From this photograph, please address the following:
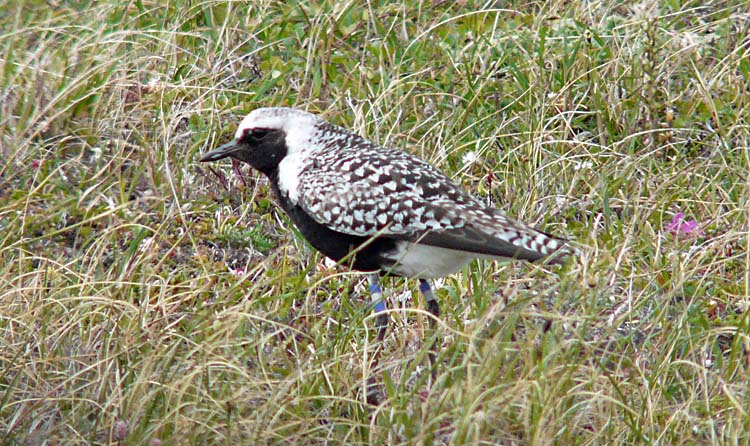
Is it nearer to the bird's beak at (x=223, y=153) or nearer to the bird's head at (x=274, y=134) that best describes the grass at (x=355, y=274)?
the bird's beak at (x=223, y=153)

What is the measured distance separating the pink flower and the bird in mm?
1013

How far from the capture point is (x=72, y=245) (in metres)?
6.49

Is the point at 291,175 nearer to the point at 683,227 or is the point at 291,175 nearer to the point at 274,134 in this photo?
the point at 274,134

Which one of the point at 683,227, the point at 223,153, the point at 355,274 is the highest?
the point at 223,153

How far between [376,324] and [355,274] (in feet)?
2.07

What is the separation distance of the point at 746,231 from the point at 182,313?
2649mm

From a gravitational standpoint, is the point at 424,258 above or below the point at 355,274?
above

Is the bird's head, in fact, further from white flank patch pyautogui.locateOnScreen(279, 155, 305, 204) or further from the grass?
the grass

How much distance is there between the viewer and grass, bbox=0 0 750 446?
15.1ft

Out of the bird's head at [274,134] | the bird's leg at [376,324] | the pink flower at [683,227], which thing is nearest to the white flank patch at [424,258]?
the bird's leg at [376,324]

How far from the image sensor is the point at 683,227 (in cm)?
616

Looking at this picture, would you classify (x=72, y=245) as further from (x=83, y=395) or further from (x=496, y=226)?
(x=496, y=226)

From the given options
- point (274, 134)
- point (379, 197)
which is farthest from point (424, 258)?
point (274, 134)

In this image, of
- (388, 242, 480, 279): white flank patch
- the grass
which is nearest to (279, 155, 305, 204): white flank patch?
the grass
